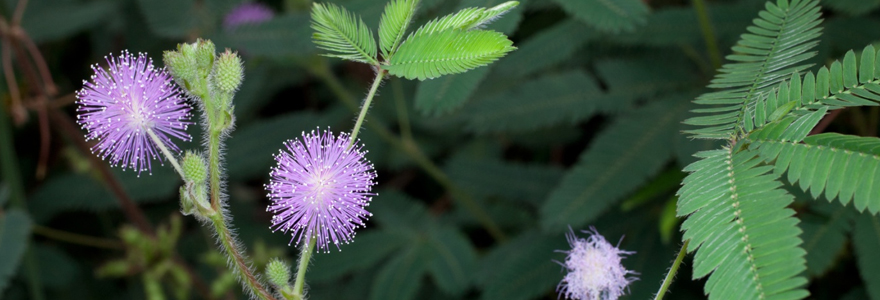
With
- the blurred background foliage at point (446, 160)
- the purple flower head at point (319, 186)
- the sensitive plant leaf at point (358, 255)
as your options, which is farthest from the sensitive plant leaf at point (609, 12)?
the sensitive plant leaf at point (358, 255)

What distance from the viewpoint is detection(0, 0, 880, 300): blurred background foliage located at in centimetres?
188

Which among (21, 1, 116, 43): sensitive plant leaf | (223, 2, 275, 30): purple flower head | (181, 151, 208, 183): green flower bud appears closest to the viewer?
(181, 151, 208, 183): green flower bud

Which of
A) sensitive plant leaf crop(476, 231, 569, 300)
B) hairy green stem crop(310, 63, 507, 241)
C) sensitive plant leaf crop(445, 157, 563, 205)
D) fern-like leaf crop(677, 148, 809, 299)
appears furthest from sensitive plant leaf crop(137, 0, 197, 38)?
fern-like leaf crop(677, 148, 809, 299)

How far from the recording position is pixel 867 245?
167 centimetres

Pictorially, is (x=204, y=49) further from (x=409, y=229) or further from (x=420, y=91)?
(x=409, y=229)

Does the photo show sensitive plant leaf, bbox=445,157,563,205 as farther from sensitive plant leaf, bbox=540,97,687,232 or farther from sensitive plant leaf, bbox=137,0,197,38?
sensitive plant leaf, bbox=137,0,197,38

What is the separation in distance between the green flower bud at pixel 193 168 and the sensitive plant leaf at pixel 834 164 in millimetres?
821

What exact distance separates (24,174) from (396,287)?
1.87 m

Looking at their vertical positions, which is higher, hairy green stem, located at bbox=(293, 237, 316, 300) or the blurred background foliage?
the blurred background foliage

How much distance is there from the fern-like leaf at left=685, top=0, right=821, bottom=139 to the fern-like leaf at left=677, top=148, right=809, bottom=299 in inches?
4.2

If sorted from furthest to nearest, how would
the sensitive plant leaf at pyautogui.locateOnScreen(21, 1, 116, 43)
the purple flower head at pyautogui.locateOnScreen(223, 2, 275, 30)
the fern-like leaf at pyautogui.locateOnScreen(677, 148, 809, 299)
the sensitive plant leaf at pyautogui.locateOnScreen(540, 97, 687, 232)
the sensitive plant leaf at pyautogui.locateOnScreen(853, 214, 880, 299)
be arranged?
the purple flower head at pyautogui.locateOnScreen(223, 2, 275, 30) → the sensitive plant leaf at pyautogui.locateOnScreen(21, 1, 116, 43) → the sensitive plant leaf at pyautogui.locateOnScreen(540, 97, 687, 232) → the sensitive plant leaf at pyautogui.locateOnScreen(853, 214, 880, 299) → the fern-like leaf at pyautogui.locateOnScreen(677, 148, 809, 299)

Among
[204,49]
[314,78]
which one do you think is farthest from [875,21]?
[314,78]

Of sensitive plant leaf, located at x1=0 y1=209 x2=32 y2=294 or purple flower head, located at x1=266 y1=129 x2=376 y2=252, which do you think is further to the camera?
sensitive plant leaf, located at x1=0 y1=209 x2=32 y2=294

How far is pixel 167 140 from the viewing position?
1160 mm
